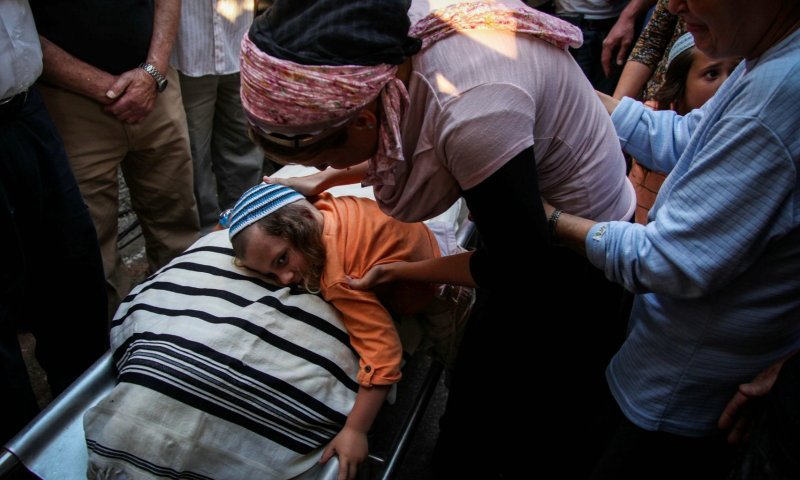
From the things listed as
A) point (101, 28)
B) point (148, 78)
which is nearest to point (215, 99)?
point (148, 78)

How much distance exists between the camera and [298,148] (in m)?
1.09

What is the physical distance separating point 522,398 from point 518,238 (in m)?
0.70

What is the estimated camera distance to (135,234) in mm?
3225

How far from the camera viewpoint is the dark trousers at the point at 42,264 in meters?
1.67

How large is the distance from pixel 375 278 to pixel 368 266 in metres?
0.09

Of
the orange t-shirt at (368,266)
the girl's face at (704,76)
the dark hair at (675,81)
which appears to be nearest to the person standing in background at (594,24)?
the dark hair at (675,81)

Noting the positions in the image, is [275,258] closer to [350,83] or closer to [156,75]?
[350,83]

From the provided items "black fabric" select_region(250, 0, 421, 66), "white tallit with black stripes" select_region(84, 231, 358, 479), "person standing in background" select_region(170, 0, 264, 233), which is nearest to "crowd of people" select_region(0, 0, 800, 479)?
"black fabric" select_region(250, 0, 421, 66)

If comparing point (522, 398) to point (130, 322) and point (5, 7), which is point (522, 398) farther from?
point (5, 7)

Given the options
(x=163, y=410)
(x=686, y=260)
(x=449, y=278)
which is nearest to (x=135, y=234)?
(x=163, y=410)

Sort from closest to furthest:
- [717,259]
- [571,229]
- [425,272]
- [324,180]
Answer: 1. [717,259]
2. [571,229]
3. [425,272]
4. [324,180]

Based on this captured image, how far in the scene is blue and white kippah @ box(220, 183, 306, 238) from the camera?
161 cm

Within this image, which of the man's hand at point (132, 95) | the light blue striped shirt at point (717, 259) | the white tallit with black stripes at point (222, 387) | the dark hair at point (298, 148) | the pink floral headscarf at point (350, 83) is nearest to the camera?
the light blue striped shirt at point (717, 259)

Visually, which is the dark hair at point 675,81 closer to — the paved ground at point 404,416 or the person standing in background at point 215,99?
the paved ground at point 404,416
